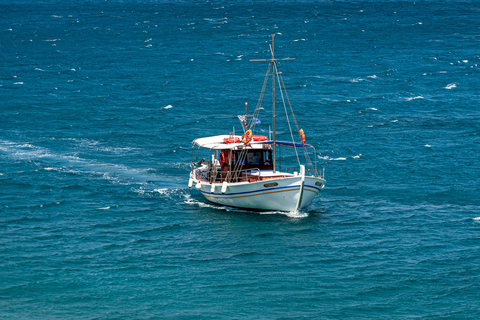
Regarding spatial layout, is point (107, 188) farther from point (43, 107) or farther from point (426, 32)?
point (426, 32)

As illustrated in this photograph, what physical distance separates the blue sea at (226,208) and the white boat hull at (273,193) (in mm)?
1221

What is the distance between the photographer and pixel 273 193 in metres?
63.4

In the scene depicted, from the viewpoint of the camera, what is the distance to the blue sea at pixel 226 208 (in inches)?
1897

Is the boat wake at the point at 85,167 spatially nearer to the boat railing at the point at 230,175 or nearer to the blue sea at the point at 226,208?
the blue sea at the point at 226,208

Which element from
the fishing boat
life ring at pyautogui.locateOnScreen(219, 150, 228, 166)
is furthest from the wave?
life ring at pyautogui.locateOnScreen(219, 150, 228, 166)

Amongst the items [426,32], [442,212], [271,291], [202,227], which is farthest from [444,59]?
[271,291]

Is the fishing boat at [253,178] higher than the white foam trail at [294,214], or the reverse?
the fishing boat at [253,178]

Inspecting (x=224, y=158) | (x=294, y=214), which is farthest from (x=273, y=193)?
(x=224, y=158)

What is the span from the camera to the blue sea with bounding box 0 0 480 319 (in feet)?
158

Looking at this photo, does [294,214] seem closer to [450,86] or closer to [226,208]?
[226,208]

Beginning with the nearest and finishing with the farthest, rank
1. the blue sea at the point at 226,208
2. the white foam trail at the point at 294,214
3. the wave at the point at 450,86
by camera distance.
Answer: the blue sea at the point at 226,208 < the white foam trail at the point at 294,214 < the wave at the point at 450,86

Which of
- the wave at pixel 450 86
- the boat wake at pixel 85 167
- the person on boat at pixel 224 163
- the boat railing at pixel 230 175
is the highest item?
the person on boat at pixel 224 163

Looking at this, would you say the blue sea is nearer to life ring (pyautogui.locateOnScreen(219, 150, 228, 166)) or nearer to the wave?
the wave

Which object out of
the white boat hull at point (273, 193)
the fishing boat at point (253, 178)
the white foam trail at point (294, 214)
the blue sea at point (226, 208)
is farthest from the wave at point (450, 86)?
the white foam trail at point (294, 214)
